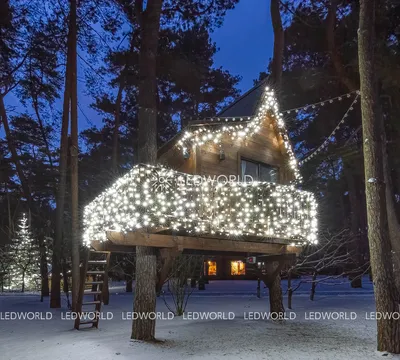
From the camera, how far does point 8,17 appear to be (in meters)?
16.3

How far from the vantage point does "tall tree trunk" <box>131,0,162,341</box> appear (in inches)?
382

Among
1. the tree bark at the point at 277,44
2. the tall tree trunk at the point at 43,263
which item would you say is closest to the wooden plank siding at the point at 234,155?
the tree bark at the point at 277,44

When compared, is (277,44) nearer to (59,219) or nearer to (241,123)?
(241,123)

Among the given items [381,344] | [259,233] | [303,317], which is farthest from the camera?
[303,317]

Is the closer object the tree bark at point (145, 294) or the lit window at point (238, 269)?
the tree bark at point (145, 294)

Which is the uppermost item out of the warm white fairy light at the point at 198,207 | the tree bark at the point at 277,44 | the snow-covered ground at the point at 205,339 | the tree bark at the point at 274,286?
the tree bark at the point at 277,44

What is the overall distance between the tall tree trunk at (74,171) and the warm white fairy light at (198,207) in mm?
2473

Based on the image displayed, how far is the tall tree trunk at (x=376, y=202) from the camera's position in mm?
8445

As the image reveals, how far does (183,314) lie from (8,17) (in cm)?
1403

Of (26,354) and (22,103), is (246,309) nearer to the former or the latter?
(26,354)

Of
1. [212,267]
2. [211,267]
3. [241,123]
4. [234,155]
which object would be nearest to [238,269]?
[212,267]

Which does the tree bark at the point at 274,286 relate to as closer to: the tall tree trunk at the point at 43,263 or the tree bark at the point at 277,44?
the tree bark at the point at 277,44

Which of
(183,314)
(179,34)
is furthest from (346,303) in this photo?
(179,34)

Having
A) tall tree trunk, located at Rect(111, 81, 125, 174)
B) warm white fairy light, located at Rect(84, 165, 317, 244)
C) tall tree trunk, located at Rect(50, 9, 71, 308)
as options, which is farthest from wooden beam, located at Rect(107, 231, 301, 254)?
tall tree trunk, located at Rect(111, 81, 125, 174)
